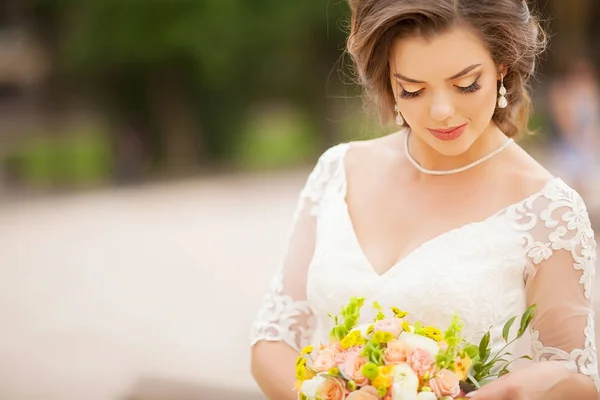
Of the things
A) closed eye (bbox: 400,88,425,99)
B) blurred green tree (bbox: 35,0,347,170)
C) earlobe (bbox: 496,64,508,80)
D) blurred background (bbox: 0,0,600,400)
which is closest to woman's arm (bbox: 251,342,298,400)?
closed eye (bbox: 400,88,425,99)

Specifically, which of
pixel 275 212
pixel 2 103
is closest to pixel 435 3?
pixel 275 212

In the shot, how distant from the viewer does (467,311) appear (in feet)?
7.68

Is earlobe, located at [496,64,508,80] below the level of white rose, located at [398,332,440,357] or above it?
above

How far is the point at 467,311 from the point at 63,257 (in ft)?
31.6

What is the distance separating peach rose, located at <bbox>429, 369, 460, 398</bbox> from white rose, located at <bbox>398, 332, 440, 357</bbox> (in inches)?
1.9

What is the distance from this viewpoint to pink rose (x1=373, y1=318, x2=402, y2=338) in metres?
2.00

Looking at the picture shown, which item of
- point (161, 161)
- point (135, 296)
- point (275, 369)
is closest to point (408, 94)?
point (275, 369)

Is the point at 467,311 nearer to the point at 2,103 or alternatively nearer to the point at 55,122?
the point at 55,122

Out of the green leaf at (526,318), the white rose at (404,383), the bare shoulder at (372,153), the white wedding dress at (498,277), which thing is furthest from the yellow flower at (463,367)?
the bare shoulder at (372,153)

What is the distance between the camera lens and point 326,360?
199cm

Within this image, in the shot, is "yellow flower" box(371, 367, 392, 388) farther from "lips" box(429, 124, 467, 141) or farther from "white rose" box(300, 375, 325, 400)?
"lips" box(429, 124, 467, 141)

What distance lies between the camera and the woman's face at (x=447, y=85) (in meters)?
2.22

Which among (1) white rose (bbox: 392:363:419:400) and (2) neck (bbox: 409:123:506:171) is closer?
(1) white rose (bbox: 392:363:419:400)

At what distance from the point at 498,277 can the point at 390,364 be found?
0.55 metres
